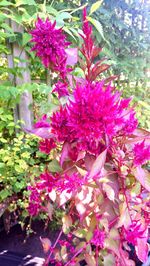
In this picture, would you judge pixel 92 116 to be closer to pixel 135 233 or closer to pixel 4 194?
pixel 135 233

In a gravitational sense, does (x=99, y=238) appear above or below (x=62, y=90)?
below

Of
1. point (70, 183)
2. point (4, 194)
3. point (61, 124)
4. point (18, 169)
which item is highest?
point (61, 124)

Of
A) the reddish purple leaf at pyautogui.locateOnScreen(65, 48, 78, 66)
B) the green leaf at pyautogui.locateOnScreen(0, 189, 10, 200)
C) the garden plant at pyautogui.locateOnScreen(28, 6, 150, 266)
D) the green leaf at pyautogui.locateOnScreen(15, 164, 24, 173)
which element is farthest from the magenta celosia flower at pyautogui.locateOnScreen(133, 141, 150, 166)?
the green leaf at pyautogui.locateOnScreen(0, 189, 10, 200)

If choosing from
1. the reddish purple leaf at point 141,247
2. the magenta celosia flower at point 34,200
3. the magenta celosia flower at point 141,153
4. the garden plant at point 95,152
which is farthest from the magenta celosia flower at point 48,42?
the reddish purple leaf at point 141,247

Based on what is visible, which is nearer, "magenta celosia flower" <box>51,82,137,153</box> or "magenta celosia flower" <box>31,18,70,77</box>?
"magenta celosia flower" <box>51,82,137,153</box>

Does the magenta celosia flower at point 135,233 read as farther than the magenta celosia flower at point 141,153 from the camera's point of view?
Yes

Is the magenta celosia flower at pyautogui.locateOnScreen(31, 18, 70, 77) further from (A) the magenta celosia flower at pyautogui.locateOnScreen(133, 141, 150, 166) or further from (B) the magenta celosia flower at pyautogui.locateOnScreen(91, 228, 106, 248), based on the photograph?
(B) the magenta celosia flower at pyautogui.locateOnScreen(91, 228, 106, 248)

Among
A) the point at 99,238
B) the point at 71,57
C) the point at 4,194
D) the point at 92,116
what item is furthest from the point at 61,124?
the point at 4,194

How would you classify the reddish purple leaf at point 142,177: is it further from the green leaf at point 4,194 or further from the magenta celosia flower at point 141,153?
the green leaf at point 4,194

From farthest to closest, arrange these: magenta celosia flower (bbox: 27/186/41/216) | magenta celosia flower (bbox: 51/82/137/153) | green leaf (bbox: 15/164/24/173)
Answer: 1. green leaf (bbox: 15/164/24/173)
2. magenta celosia flower (bbox: 27/186/41/216)
3. magenta celosia flower (bbox: 51/82/137/153)

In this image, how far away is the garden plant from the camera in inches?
23.4

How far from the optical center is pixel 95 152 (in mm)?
704

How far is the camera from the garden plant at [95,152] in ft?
1.95

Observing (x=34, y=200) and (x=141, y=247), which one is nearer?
(x=141, y=247)
